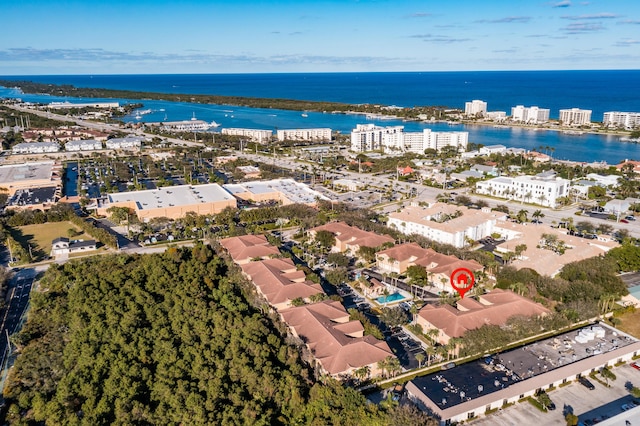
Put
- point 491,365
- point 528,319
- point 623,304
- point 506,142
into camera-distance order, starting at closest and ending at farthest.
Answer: point 491,365
point 528,319
point 623,304
point 506,142

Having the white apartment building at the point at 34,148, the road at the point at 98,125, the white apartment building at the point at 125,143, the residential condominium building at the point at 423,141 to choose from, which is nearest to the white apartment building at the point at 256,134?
the road at the point at 98,125

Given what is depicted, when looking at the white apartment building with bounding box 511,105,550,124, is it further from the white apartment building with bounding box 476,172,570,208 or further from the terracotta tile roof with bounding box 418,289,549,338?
the terracotta tile roof with bounding box 418,289,549,338

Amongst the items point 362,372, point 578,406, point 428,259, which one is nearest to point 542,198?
point 428,259

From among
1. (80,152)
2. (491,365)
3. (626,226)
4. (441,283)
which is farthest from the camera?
(80,152)

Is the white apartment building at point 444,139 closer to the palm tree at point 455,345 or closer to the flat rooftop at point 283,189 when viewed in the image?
the flat rooftop at point 283,189

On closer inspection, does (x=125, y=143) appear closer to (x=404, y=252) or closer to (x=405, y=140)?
(x=405, y=140)

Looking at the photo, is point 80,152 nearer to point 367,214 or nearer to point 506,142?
point 367,214

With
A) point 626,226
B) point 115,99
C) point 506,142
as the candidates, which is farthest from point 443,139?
point 115,99
